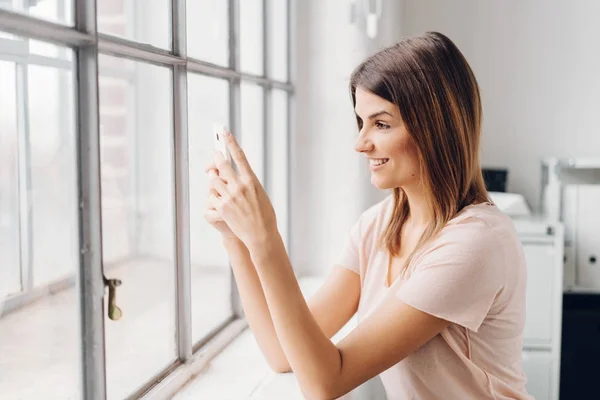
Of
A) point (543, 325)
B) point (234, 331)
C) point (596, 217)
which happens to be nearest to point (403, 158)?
point (234, 331)

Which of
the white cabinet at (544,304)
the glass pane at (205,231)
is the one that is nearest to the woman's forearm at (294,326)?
the glass pane at (205,231)

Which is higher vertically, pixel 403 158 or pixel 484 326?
pixel 403 158

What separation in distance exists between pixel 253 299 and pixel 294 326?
0.98 feet

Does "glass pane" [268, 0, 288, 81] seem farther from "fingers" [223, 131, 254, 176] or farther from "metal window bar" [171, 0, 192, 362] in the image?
"fingers" [223, 131, 254, 176]

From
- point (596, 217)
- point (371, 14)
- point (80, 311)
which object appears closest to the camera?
point (80, 311)

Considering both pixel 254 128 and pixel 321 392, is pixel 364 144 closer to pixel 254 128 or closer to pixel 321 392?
pixel 321 392

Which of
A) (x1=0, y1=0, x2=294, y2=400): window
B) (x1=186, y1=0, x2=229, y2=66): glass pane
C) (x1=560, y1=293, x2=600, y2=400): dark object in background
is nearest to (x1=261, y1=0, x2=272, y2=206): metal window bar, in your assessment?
(x1=0, y1=0, x2=294, y2=400): window

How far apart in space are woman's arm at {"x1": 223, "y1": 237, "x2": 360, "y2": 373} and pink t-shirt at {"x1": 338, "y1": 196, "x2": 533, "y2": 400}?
18 cm

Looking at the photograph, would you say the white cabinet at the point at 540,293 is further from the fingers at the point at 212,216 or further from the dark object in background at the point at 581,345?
the fingers at the point at 212,216

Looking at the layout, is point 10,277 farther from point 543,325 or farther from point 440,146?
point 543,325

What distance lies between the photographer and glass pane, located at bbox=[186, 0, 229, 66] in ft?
6.88

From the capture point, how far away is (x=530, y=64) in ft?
11.3

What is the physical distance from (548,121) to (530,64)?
0.30 meters

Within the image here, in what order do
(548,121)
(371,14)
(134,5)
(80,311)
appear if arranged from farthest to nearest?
(548,121) < (371,14) < (134,5) < (80,311)
